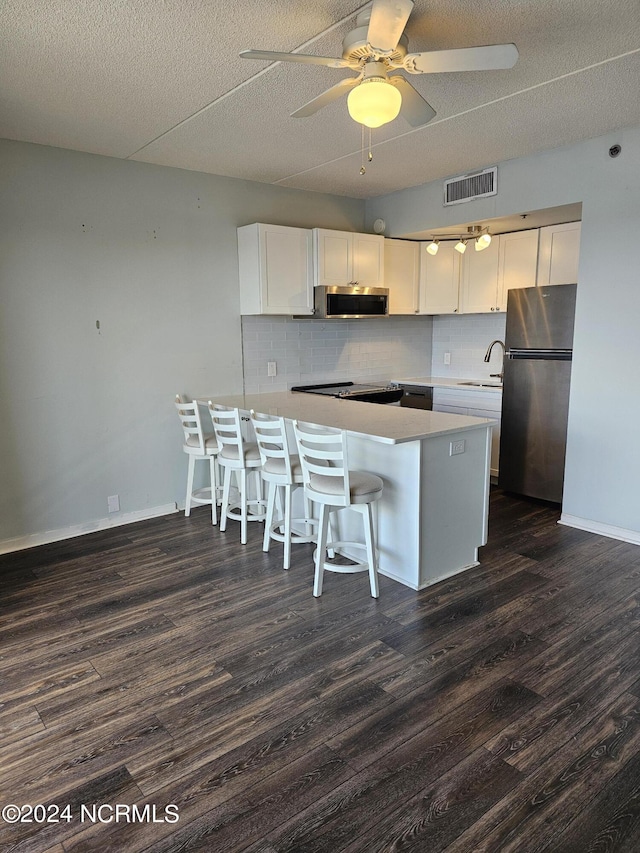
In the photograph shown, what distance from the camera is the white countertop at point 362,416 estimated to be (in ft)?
9.74

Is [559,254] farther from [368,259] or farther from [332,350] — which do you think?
[332,350]

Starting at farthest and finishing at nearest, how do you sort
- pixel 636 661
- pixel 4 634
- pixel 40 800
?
pixel 4 634 → pixel 636 661 → pixel 40 800

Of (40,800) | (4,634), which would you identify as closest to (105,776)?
(40,800)

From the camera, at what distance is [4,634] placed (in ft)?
9.00

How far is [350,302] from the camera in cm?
493

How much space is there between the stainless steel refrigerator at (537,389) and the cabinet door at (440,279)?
3.48 feet

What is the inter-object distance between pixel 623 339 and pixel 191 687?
3397mm

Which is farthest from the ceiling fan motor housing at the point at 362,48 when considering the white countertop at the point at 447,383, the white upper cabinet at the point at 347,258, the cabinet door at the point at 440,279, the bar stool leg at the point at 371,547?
the cabinet door at the point at 440,279

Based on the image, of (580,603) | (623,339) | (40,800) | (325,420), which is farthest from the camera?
(623,339)

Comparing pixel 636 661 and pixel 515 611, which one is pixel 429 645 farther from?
pixel 636 661

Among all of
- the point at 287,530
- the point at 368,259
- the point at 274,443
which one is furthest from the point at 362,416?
the point at 368,259

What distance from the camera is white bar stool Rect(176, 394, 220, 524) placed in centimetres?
409

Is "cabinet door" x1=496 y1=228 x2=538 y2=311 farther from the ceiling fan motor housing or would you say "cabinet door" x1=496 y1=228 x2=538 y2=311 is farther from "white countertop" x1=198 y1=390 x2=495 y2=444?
the ceiling fan motor housing

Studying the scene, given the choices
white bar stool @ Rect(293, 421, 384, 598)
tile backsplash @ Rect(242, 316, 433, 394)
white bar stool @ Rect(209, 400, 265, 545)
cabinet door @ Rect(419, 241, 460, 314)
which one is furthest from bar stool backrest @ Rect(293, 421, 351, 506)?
cabinet door @ Rect(419, 241, 460, 314)
